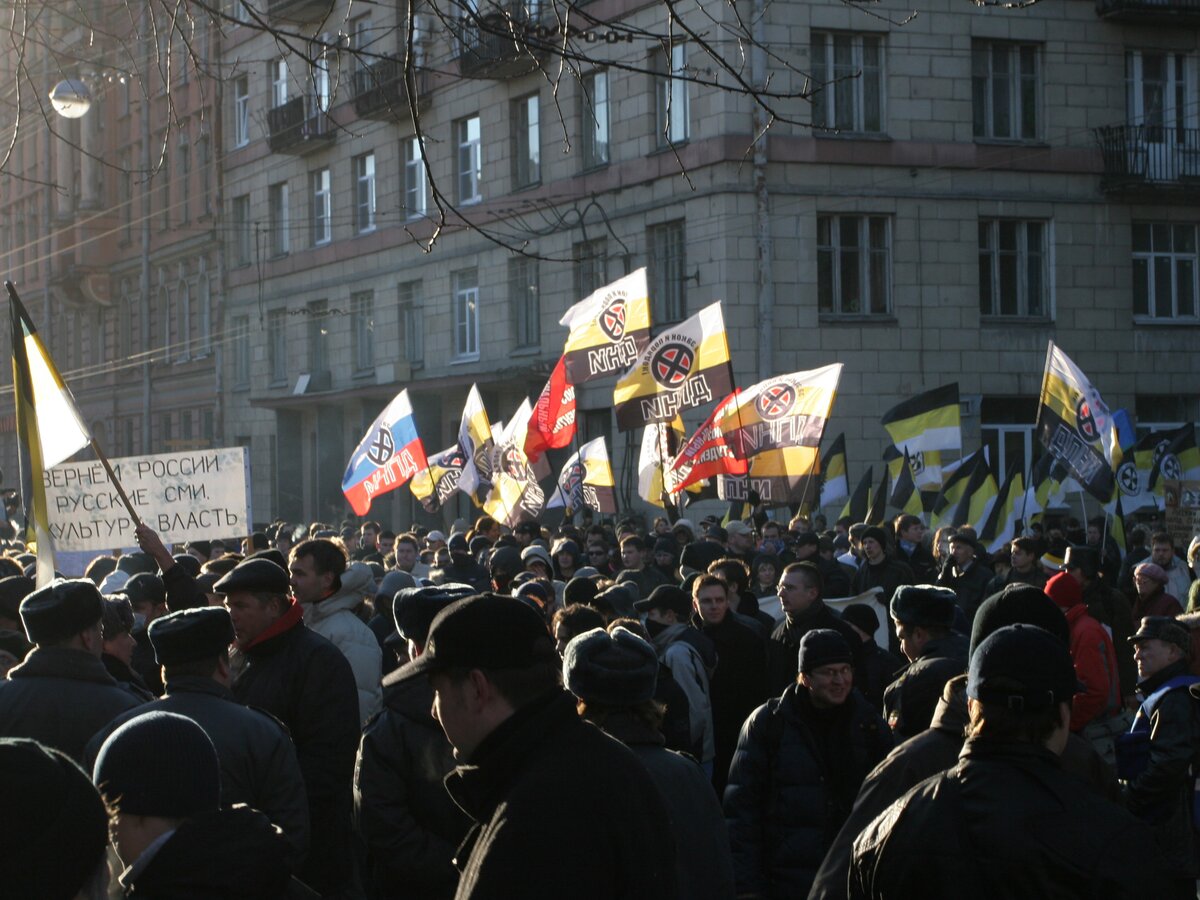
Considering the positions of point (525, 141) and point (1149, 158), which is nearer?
point (1149, 158)

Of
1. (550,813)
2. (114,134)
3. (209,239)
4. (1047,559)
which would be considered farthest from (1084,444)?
(114,134)

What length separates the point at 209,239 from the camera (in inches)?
1758

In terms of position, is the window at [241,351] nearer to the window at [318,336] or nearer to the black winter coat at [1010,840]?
the window at [318,336]

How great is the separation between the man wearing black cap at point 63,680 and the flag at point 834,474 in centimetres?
1583

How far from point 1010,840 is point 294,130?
1453 inches

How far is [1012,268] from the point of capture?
93.5 feet

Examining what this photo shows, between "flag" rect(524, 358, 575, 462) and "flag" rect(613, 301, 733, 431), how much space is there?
4.63ft

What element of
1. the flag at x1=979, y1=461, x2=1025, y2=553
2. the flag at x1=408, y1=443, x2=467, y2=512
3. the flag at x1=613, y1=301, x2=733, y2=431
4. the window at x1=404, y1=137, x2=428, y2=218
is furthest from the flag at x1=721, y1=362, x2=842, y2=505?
the window at x1=404, y1=137, x2=428, y2=218

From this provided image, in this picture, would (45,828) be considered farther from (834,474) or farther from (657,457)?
(834,474)

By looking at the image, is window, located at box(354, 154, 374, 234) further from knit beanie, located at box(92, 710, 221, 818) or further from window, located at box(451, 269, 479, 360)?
knit beanie, located at box(92, 710, 221, 818)

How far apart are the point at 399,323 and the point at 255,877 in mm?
33276

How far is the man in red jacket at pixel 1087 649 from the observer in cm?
801

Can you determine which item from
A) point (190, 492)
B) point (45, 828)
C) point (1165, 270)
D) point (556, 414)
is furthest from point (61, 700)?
point (1165, 270)

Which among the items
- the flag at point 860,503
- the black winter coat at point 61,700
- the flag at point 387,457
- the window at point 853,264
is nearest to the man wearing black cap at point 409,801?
the black winter coat at point 61,700
